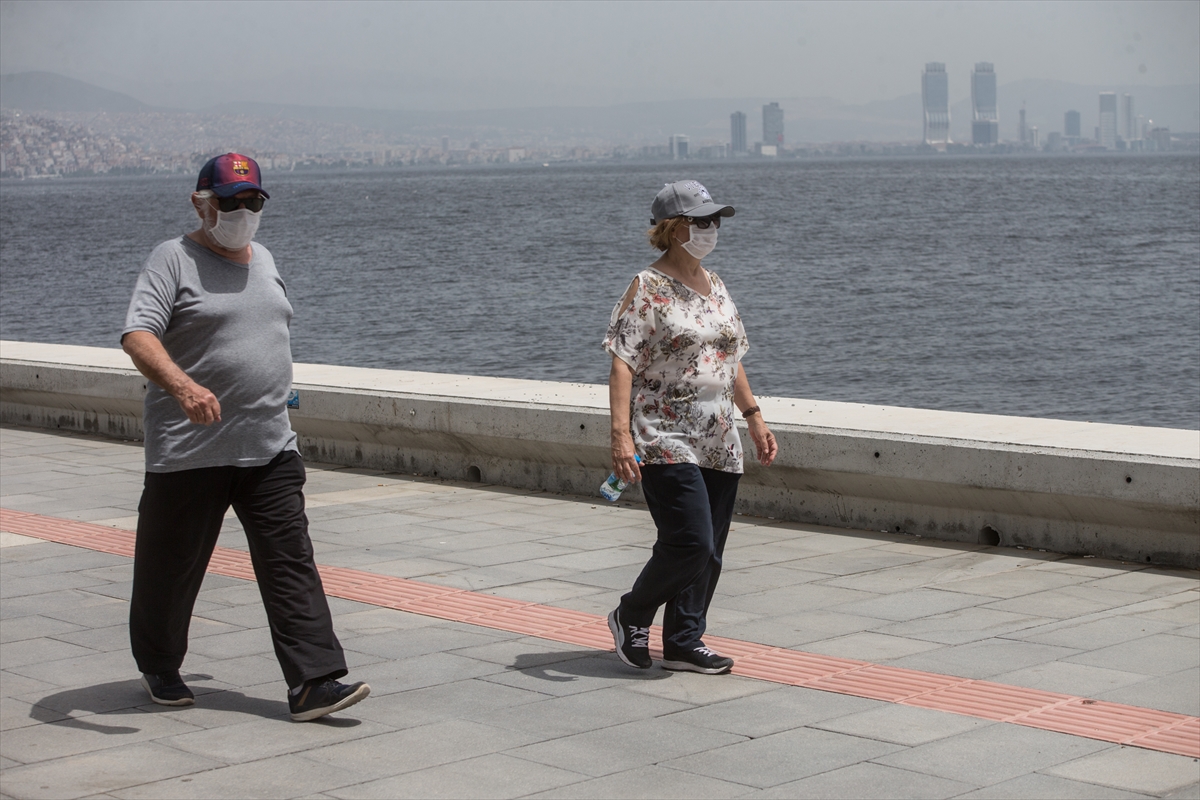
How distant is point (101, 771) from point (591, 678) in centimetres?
168

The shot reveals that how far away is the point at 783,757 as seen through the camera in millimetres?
4414

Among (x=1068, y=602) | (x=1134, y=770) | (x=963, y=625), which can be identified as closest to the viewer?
(x=1134, y=770)

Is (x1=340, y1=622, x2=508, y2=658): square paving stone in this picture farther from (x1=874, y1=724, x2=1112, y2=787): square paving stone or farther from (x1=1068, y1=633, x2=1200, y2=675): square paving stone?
(x1=1068, y1=633, x2=1200, y2=675): square paving stone

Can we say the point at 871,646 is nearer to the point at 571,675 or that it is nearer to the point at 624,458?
the point at 571,675

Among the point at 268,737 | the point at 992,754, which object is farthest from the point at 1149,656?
the point at 268,737

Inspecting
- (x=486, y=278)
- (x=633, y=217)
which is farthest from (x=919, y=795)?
(x=633, y=217)

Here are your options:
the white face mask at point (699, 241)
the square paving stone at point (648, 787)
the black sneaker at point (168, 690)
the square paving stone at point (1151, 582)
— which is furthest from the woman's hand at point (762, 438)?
the black sneaker at point (168, 690)

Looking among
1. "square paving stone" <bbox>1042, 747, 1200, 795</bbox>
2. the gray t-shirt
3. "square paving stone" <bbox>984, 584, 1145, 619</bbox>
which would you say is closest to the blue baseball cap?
the gray t-shirt

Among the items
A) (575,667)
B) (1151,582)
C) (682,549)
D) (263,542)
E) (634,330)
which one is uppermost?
(634,330)

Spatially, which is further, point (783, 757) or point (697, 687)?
point (697, 687)

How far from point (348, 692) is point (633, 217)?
88031 mm

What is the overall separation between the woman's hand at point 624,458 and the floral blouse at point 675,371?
0.09m

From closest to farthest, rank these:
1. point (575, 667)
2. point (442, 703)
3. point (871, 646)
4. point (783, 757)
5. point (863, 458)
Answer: point (783, 757), point (442, 703), point (575, 667), point (871, 646), point (863, 458)

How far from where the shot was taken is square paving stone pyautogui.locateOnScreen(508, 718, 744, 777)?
4367 mm
